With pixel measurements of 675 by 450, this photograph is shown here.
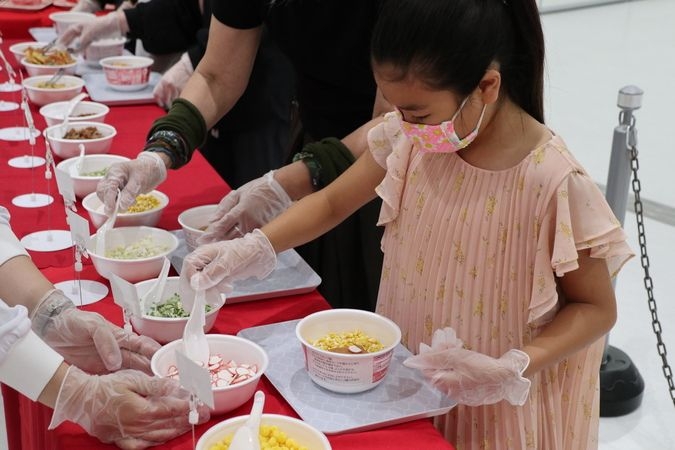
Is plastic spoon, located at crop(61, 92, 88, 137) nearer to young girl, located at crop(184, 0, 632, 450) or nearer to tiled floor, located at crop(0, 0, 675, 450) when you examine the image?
tiled floor, located at crop(0, 0, 675, 450)

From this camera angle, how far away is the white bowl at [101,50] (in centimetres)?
358

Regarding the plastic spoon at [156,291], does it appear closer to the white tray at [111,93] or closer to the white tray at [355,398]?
the white tray at [355,398]

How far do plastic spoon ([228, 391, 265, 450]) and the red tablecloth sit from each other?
13 cm

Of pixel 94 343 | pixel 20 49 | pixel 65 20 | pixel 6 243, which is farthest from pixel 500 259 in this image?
pixel 65 20

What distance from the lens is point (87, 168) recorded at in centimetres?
241

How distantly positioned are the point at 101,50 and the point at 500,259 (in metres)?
2.58

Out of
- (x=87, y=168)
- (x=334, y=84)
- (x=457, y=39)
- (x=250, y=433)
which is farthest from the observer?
(x=87, y=168)

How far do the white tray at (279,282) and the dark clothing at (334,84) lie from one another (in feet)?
0.84

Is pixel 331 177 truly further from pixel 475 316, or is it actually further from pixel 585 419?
pixel 585 419

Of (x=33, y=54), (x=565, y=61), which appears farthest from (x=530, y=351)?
(x=565, y=61)

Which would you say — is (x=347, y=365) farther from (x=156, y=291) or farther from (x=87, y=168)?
(x=87, y=168)

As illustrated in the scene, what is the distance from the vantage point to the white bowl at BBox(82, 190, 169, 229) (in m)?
2.03

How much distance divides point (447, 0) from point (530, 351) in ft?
1.93

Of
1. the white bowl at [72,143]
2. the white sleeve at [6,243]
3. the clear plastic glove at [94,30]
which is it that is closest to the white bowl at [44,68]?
the clear plastic glove at [94,30]
